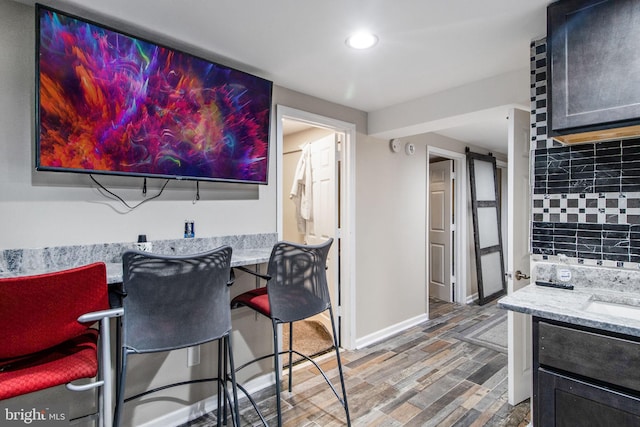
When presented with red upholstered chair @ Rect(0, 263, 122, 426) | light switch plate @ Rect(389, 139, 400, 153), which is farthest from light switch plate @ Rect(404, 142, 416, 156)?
red upholstered chair @ Rect(0, 263, 122, 426)

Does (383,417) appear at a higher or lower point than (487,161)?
lower

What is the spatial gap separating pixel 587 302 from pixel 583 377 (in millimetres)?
370

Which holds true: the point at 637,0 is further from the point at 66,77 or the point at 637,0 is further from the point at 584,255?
the point at 66,77

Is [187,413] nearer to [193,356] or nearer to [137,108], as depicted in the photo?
[193,356]

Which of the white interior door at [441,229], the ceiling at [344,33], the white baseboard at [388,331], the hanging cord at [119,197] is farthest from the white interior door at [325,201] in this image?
the white interior door at [441,229]

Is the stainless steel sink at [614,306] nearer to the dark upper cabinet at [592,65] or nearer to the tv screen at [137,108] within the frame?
the dark upper cabinet at [592,65]

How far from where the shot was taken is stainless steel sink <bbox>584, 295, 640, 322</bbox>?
1499mm

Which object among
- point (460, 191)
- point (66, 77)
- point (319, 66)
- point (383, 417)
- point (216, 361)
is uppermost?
point (319, 66)

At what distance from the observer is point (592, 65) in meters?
1.47

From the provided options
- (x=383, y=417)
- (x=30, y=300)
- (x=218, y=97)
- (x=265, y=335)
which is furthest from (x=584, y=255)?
(x=30, y=300)

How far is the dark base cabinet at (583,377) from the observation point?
4.00ft

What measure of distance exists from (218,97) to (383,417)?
2.26 m

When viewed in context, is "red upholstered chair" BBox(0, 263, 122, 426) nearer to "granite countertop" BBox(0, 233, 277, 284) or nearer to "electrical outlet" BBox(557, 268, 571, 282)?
"granite countertop" BBox(0, 233, 277, 284)

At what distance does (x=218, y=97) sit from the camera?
2062 millimetres
